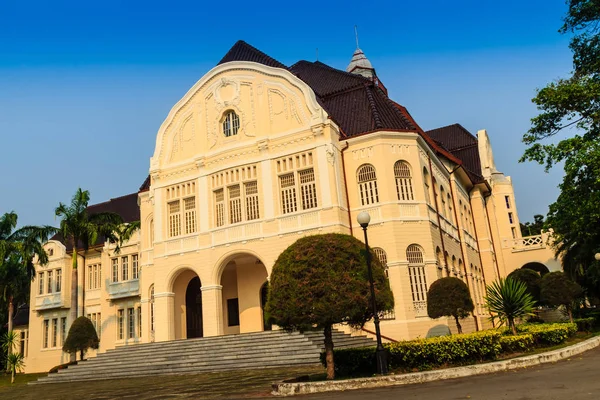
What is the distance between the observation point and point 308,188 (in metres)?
25.2

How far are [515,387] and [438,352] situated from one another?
3.43 meters

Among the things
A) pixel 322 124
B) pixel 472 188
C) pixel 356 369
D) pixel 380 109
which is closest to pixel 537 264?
pixel 472 188

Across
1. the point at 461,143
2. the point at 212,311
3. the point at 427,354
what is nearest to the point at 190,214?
the point at 212,311

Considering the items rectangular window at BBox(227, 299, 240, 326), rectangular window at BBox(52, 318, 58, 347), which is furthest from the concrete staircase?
rectangular window at BBox(52, 318, 58, 347)

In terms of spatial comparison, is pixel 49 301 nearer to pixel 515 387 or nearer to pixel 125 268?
pixel 125 268

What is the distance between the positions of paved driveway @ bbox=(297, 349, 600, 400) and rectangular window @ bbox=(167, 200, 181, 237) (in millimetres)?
18964

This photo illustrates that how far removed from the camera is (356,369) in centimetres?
1329

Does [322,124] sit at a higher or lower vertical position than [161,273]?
higher

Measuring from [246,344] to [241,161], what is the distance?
957 centimetres

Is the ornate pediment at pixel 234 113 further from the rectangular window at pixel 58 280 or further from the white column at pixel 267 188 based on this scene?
the rectangular window at pixel 58 280

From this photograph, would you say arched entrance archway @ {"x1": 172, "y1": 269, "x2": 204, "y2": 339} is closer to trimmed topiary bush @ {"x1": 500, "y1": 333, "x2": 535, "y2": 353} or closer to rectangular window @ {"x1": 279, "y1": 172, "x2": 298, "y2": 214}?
rectangular window @ {"x1": 279, "y1": 172, "x2": 298, "y2": 214}

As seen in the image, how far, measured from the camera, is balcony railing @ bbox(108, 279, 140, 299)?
35.4m

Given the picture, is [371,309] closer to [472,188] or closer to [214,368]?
[214,368]

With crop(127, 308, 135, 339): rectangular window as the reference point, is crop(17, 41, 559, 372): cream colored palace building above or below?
above
